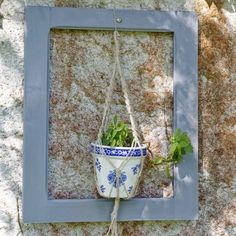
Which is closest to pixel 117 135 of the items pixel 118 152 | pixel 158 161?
pixel 118 152

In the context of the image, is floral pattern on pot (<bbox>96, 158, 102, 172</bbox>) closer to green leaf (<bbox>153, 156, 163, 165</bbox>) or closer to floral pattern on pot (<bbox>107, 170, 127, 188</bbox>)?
floral pattern on pot (<bbox>107, 170, 127, 188</bbox>)

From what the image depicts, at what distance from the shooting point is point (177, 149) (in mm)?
1554

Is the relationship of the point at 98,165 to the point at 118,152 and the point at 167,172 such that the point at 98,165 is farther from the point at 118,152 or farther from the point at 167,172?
the point at 167,172

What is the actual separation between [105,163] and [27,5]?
1.80 feet

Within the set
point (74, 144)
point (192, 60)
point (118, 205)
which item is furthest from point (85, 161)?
point (192, 60)

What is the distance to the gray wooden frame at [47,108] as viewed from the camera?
153cm

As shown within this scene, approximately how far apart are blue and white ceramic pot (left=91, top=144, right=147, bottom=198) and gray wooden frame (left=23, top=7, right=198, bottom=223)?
87 mm

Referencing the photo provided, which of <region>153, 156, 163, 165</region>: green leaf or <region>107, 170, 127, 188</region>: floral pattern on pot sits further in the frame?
<region>153, 156, 163, 165</region>: green leaf

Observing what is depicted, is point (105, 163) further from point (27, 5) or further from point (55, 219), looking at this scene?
point (27, 5)

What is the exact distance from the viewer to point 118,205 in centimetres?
154

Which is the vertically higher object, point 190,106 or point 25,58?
point 25,58

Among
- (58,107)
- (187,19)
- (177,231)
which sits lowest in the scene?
(177,231)

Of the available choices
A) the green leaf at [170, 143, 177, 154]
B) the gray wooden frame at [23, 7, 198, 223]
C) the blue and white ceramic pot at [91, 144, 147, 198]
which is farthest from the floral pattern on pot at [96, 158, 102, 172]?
the green leaf at [170, 143, 177, 154]

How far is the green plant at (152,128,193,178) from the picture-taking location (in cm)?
155
